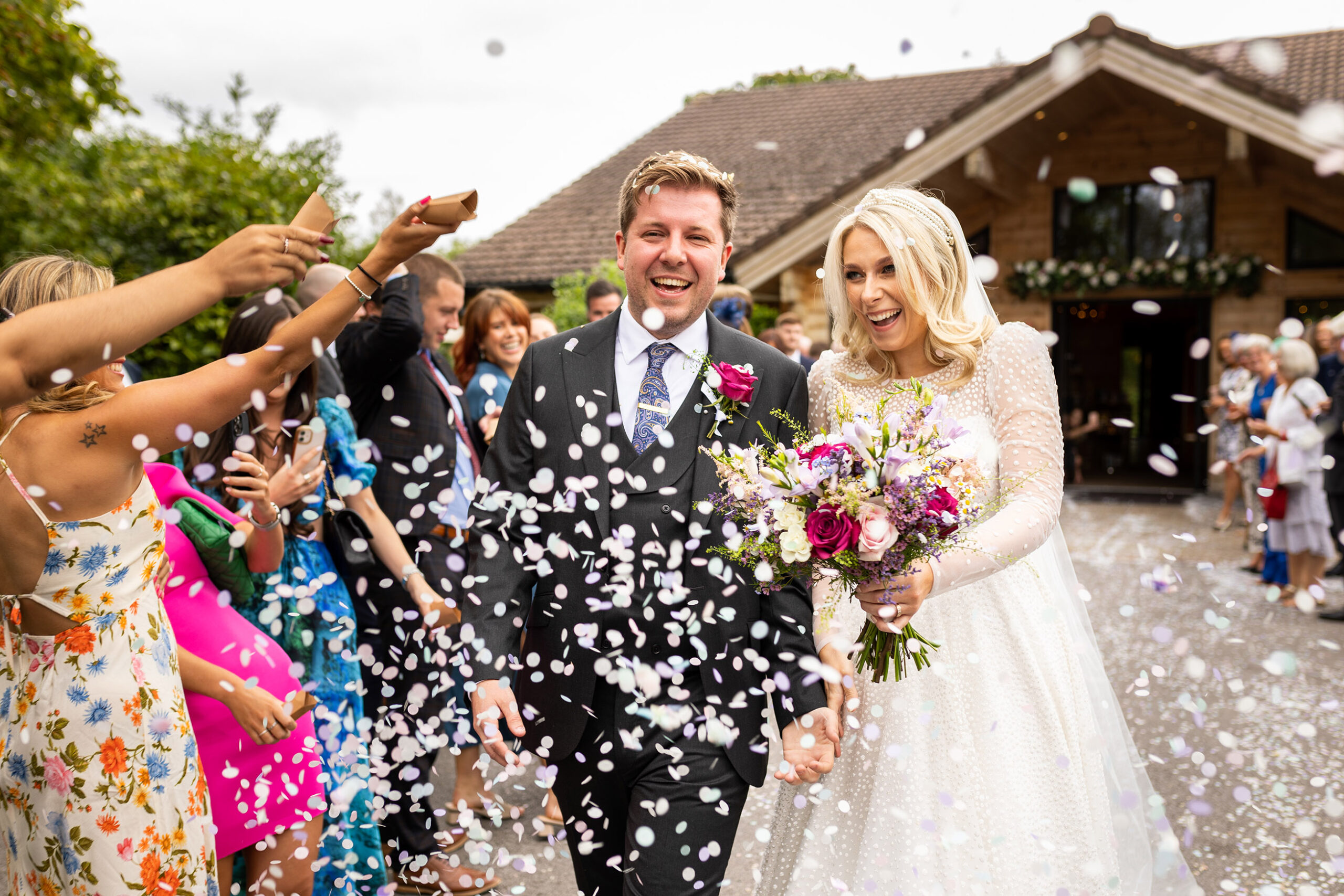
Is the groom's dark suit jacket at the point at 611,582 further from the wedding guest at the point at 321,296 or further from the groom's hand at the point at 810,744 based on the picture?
the wedding guest at the point at 321,296

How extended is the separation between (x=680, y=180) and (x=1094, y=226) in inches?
623

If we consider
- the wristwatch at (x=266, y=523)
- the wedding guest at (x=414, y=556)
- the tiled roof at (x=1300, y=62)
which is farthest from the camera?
the tiled roof at (x=1300, y=62)

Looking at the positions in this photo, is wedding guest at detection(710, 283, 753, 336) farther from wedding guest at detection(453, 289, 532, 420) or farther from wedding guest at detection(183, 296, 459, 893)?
wedding guest at detection(183, 296, 459, 893)

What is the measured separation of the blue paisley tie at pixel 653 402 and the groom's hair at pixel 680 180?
0.35m

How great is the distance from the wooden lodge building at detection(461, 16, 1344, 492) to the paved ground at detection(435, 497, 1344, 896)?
5542mm

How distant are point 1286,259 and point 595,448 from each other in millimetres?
16269

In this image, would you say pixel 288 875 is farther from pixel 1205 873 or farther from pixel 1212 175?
pixel 1212 175

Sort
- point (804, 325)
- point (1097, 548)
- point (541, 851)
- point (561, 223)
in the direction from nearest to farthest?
point (541, 851), point (1097, 548), point (804, 325), point (561, 223)

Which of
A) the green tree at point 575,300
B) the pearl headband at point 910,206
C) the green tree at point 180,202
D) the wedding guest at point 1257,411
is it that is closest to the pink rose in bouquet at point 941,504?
the pearl headband at point 910,206

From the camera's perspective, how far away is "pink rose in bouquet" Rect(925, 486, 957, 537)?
86.4 inches

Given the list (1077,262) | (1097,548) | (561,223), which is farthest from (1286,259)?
(561,223)

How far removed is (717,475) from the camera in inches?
Result: 98.3

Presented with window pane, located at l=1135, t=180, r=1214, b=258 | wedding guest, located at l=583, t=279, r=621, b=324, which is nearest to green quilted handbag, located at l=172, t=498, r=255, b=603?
wedding guest, located at l=583, t=279, r=621, b=324

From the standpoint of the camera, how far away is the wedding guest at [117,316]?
173 centimetres
